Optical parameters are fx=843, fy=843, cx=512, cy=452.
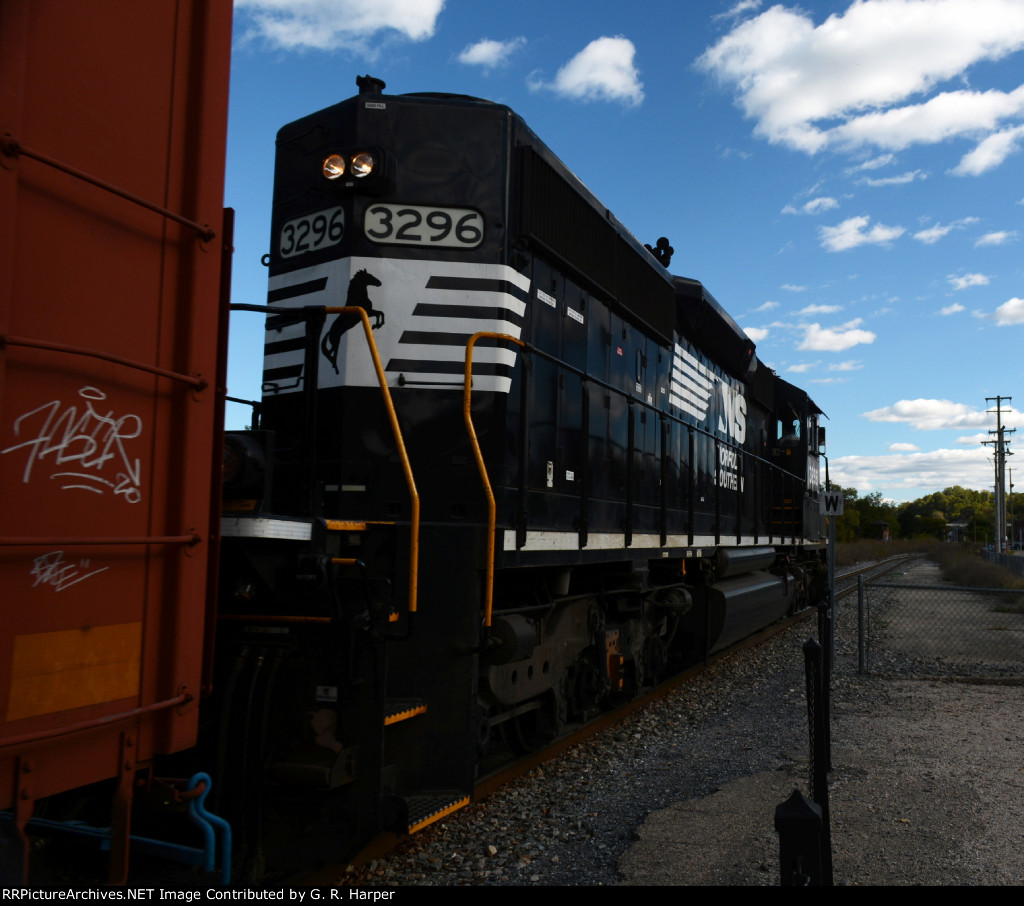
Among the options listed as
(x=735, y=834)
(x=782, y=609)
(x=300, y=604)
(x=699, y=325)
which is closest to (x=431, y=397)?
(x=300, y=604)

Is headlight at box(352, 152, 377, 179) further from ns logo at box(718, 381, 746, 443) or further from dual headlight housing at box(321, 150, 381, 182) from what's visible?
ns logo at box(718, 381, 746, 443)

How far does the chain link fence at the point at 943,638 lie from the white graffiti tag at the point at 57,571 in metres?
8.67

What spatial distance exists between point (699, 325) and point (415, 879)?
688cm

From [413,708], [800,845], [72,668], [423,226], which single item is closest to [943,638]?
[423,226]

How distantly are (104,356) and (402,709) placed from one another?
7.46 feet

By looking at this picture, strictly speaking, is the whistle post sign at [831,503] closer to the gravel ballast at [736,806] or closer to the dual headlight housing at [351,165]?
the gravel ballast at [736,806]

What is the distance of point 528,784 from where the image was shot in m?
5.13

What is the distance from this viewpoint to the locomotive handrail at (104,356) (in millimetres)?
1979

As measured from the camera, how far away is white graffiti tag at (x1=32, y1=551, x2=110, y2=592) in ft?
6.79

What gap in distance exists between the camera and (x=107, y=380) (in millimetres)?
Answer: 2242

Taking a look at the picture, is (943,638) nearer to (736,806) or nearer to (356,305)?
(736,806)

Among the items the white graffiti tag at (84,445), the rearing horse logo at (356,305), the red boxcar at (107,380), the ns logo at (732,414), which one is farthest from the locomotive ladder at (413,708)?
the ns logo at (732,414)

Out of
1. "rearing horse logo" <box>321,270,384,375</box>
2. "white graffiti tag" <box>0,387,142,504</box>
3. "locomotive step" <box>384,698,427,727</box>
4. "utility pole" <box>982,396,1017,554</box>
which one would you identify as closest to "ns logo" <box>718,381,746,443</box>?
"rearing horse logo" <box>321,270,384,375</box>

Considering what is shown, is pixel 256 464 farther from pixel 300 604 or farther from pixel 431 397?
pixel 431 397
